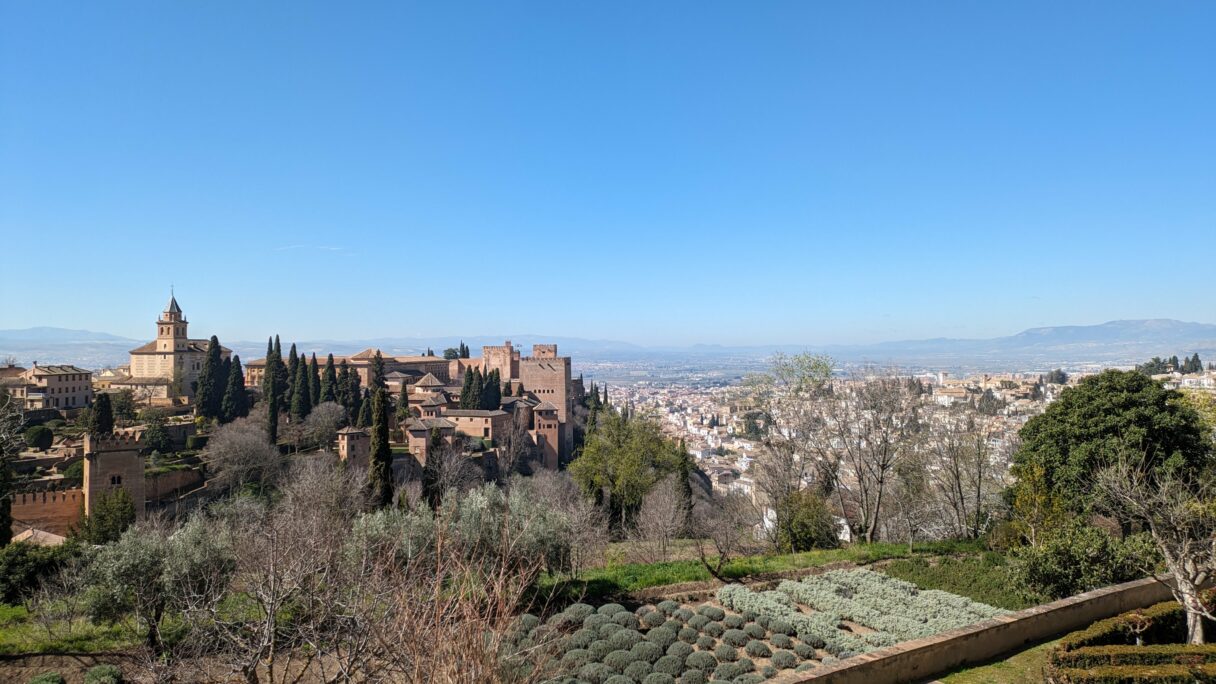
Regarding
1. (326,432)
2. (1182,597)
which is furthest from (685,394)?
(1182,597)

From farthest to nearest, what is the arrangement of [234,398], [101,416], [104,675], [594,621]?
[234,398]
[101,416]
[594,621]
[104,675]

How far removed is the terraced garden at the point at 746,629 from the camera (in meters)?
10.1

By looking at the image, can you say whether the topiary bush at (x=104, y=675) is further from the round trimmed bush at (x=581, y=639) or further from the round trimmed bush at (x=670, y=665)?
the round trimmed bush at (x=670, y=665)

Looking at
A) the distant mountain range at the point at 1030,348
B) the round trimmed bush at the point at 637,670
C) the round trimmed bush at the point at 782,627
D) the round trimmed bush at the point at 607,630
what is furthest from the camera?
the distant mountain range at the point at 1030,348

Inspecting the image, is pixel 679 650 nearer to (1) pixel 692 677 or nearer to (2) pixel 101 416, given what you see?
(1) pixel 692 677

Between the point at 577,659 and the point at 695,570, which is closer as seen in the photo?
the point at 577,659

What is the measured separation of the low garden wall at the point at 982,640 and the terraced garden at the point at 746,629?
5.51 feet

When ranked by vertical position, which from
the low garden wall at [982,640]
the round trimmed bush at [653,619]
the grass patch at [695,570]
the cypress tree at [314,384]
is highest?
the cypress tree at [314,384]

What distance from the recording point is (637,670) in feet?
33.0

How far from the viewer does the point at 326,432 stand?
4062 cm

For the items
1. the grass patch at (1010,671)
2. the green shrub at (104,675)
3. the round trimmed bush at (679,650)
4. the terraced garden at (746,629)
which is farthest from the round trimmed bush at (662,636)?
the green shrub at (104,675)

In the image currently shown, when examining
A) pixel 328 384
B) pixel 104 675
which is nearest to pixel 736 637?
pixel 104 675

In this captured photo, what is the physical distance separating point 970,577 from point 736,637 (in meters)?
6.17

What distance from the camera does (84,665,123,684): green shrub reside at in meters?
9.84
